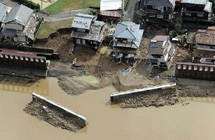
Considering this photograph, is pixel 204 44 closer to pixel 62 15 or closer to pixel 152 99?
pixel 152 99

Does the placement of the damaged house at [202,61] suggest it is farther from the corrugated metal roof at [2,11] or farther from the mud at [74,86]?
the corrugated metal roof at [2,11]

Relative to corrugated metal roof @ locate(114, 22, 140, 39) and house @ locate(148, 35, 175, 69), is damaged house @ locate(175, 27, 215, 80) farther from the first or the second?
corrugated metal roof @ locate(114, 22, 140, 39)

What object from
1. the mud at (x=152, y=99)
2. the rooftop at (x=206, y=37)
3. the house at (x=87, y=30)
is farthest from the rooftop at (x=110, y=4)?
the mud at (x=152, y=99)

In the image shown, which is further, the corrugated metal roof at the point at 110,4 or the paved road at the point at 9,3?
the paved road at the point at 9,3

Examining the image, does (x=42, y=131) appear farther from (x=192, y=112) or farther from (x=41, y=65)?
(x=192, y=112)

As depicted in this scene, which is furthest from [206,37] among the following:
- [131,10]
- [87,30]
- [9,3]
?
[9,3]

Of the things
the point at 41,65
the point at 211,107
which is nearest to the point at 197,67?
the point at 211,107
